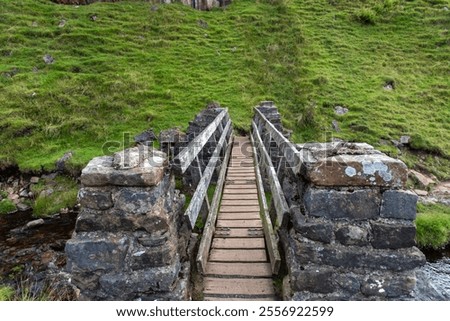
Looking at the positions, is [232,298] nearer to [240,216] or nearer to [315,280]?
[315,280]

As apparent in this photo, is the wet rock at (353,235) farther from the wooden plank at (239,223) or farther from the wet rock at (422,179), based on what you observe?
the wet rock at (422,179)

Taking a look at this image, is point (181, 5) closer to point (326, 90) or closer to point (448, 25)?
point (326, 90)

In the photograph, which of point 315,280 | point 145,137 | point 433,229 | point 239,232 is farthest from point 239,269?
point 145,137

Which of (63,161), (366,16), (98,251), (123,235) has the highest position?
(366,16)

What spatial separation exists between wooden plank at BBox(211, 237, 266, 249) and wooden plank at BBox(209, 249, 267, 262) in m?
0.11

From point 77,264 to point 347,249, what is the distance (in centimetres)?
277

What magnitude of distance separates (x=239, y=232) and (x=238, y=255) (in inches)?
28.9

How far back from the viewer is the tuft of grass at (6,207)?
11.6m

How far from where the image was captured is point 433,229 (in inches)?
382

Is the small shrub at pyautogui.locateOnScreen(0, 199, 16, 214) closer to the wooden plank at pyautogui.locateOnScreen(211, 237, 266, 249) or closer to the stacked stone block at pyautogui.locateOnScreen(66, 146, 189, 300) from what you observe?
the wooden plank at pyautogui.locateOnScreen(211, 237, 266, 249)

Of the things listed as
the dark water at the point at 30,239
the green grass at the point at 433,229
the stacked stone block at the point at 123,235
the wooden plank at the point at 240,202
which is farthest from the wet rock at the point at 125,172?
the green grass at the point at 433,229

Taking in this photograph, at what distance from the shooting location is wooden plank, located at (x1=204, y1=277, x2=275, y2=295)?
12.7 ft

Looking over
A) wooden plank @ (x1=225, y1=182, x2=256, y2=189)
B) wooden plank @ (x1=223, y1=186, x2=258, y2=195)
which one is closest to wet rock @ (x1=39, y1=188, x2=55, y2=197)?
wooden plank @ (x1=225, y1=182, x2=256, y2=189)

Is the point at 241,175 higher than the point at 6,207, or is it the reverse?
the point at 241,175
